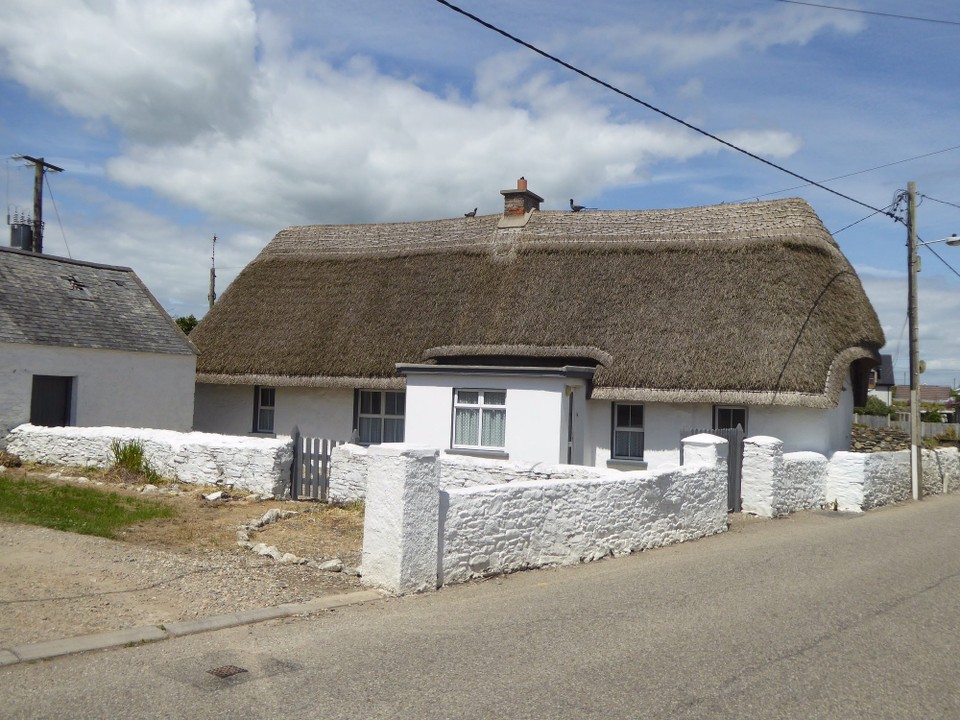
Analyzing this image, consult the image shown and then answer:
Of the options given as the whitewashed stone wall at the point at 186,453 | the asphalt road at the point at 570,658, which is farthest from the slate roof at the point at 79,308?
the asphalt road at the point at 570,658

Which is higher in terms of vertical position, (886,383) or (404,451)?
(886,383)

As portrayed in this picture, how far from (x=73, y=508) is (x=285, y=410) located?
33.4 feet

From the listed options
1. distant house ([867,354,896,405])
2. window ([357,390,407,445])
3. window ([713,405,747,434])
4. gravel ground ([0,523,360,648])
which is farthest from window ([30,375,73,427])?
distant house ([867,354,896,405])

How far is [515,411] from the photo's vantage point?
17578mm

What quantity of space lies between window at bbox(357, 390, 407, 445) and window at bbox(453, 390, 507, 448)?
2.81 meters

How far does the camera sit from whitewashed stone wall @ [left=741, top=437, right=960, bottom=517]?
1423 centimetres

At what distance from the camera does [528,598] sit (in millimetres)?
8250

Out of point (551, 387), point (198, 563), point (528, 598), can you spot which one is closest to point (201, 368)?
point (551, 387)

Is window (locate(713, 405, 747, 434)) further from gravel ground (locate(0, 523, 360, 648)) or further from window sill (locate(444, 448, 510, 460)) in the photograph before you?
gravel ground (locate(0, 523, 360, 648))

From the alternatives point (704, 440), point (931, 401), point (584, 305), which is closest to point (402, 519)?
point (704, 440)

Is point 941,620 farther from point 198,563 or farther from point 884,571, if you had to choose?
point 198,563

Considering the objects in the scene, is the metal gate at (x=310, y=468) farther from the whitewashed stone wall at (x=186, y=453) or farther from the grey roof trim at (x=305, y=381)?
→ the grey roof trim at (x=305, y=381)

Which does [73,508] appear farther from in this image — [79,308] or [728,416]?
[728,416]

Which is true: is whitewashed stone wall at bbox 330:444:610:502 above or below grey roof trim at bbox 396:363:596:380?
below
